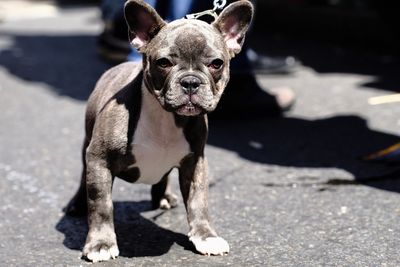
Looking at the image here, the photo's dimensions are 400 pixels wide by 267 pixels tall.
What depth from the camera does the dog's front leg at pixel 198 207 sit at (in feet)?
11.2

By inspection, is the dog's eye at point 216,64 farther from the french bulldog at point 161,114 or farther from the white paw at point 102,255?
the white paw at point 102,255

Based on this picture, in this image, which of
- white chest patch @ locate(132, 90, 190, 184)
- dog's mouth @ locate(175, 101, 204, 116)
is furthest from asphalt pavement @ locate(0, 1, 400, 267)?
dog's mouth @ locate(175, 101, 204, 116)

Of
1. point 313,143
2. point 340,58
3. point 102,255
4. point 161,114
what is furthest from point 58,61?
point 102,255

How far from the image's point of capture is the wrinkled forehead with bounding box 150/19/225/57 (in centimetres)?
307

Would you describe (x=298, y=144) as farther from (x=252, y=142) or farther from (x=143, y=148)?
(x=143, y=148)

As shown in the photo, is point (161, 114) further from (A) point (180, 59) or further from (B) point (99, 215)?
(B) point (99, 215)

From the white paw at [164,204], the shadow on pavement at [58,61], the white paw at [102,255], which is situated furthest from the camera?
the shadow on pavement at [58,61]

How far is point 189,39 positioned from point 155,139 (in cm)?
52

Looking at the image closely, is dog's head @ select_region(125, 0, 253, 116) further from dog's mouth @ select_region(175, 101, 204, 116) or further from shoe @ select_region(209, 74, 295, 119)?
shoe @ select_region(209, 74, 295, 119)

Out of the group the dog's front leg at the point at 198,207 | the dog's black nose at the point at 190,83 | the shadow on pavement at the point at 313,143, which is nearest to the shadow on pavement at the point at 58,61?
the shadow on pavement at the point at 313,143

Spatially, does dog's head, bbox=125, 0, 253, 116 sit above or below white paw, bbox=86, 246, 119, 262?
above

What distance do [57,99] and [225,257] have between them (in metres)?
3.72

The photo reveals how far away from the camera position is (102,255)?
3314mm

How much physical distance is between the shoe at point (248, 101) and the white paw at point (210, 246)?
8.45ft
